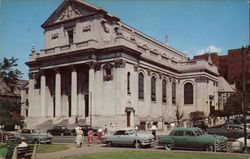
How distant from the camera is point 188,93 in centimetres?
6888

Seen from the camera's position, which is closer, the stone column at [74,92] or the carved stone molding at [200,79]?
the stone column at [74,92]

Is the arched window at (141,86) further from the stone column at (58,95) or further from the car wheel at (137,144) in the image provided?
the car wheel at (137,144)

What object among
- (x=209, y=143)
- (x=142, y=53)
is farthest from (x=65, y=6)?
(x=209, y=143)

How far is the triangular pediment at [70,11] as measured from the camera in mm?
53469

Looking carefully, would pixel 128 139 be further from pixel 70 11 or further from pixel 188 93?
pixel 188 93

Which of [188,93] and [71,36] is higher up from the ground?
[71,36]

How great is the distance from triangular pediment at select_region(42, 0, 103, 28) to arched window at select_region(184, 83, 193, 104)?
27.5m

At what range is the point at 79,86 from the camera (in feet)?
175

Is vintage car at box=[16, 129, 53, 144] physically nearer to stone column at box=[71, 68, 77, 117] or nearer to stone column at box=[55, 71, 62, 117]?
stone column at box=[71, 68, 77, 117]

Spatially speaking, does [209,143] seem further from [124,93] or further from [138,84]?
[138,84]

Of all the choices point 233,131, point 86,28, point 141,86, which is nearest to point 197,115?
point 141,86

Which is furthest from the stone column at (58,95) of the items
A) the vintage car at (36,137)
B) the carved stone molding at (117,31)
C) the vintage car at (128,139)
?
the vintage car at (128,139)

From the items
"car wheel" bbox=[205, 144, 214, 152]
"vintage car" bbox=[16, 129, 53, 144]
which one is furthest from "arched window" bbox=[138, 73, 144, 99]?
"car wheel" bbox=[205, 144, 214, 152]

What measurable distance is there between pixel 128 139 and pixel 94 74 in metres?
26.3
